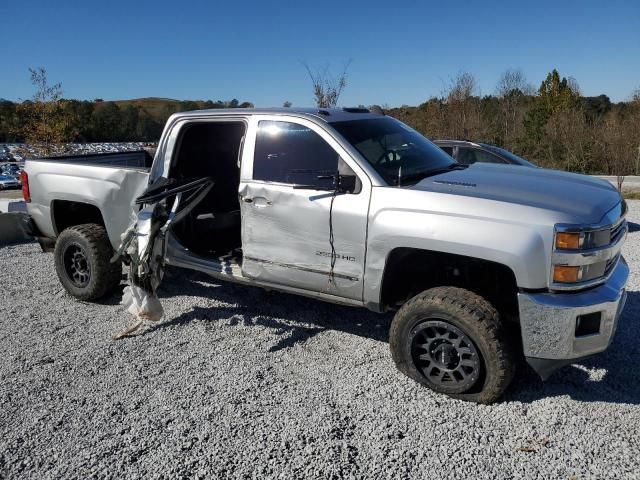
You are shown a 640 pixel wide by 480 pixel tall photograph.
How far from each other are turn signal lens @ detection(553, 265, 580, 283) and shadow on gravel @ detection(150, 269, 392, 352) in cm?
176

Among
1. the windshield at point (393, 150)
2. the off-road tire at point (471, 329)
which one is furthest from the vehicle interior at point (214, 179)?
the off-road tire at point (471, 329)

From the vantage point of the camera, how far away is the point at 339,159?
376 centimetres

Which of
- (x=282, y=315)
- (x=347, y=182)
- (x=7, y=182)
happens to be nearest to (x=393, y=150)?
(x=347, y=182)

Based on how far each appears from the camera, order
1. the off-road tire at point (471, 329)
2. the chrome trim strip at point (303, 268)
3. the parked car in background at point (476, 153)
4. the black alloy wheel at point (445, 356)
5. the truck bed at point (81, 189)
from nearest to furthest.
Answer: the off-road tire at point (471, 329) < the black alloy wheel at point (445, 356) < the chrome trim strip at point (303, 268) < the truck bed at point (81, 189) < the parked car in background at point (476, 153)

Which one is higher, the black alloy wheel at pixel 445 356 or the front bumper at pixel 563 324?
the front bumper at pixel 563 324

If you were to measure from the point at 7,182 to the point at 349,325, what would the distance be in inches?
1596

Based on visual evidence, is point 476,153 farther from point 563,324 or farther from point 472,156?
point 563,324

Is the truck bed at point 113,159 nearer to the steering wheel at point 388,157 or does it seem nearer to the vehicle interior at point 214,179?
the vehicle interior at point 214,179

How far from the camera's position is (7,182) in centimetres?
3753

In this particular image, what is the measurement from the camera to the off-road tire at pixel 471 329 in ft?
10.5

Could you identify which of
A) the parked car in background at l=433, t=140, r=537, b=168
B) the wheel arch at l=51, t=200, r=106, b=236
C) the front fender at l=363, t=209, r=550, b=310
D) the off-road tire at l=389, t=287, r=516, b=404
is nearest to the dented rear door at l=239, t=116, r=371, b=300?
the front fender at l=363, t=209, r=550, b=310

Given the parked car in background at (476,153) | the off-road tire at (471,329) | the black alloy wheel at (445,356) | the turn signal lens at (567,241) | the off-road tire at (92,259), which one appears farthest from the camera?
the parked car in background at (476,153)

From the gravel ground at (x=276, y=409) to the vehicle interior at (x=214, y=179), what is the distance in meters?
0.76

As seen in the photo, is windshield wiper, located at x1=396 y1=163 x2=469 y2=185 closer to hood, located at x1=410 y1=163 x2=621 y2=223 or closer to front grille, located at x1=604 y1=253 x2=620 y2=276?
hood, located at x1=410 y1=163 x2=621 y2=223
